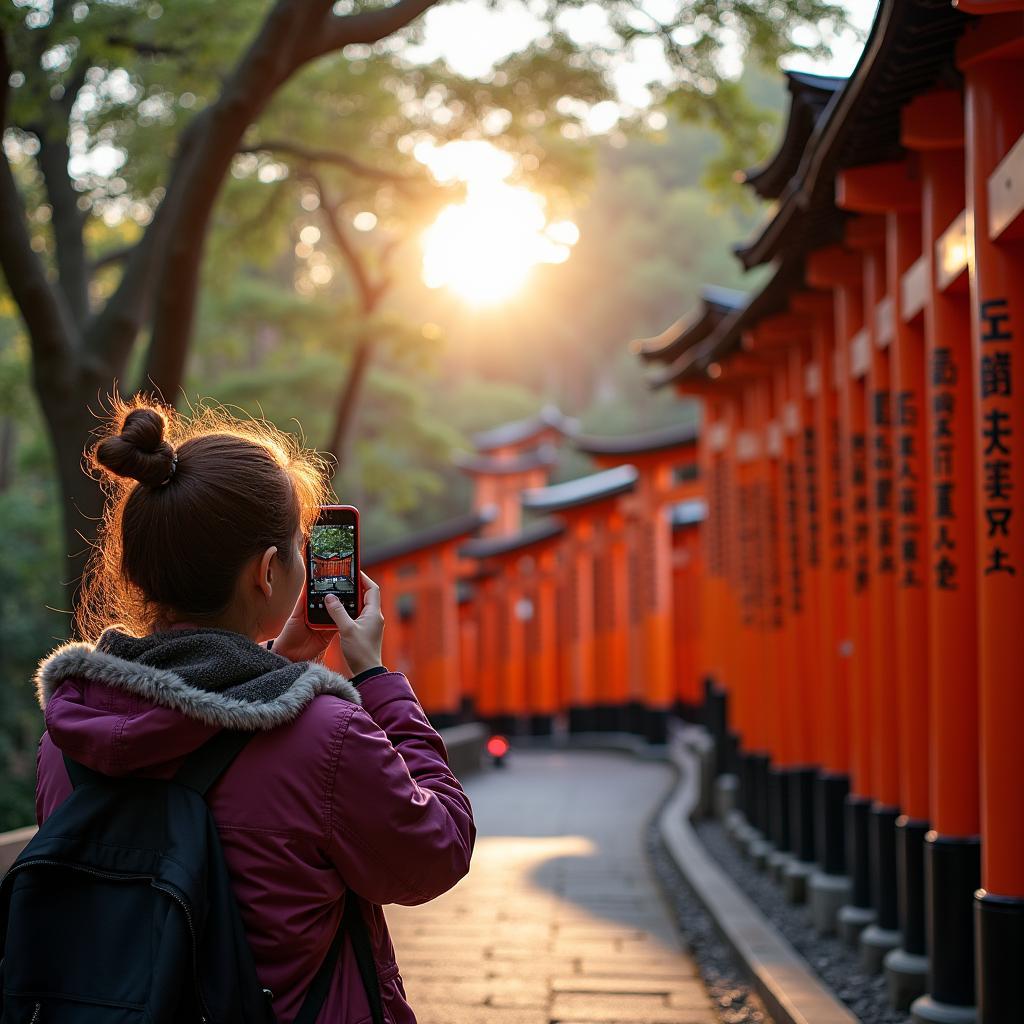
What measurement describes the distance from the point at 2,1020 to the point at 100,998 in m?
0.15

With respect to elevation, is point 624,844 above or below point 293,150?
below

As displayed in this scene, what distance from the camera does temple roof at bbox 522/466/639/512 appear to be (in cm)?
2074

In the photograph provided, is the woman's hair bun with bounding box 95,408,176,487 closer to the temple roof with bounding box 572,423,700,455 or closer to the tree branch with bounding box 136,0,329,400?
the tree branch with bounding box 136,0,329,400

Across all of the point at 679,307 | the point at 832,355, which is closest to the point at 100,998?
the point at 832,355

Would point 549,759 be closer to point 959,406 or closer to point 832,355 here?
point 832,355

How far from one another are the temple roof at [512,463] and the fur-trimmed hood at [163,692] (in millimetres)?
29233

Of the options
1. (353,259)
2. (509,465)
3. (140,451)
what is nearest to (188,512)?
(140,451)

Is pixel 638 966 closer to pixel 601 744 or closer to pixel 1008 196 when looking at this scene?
Answer: pixel 1008 196

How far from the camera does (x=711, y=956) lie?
6578mm

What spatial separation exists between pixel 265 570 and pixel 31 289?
708 centimetres

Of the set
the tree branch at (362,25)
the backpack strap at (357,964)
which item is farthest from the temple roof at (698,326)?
the backpack strap at (357,964)

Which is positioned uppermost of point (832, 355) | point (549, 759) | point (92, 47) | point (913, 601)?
point (92, 47)

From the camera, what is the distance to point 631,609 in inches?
819

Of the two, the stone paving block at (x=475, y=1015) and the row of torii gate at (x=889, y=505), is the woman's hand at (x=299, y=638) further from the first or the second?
the stone paving block at (x=475, y=1015)
